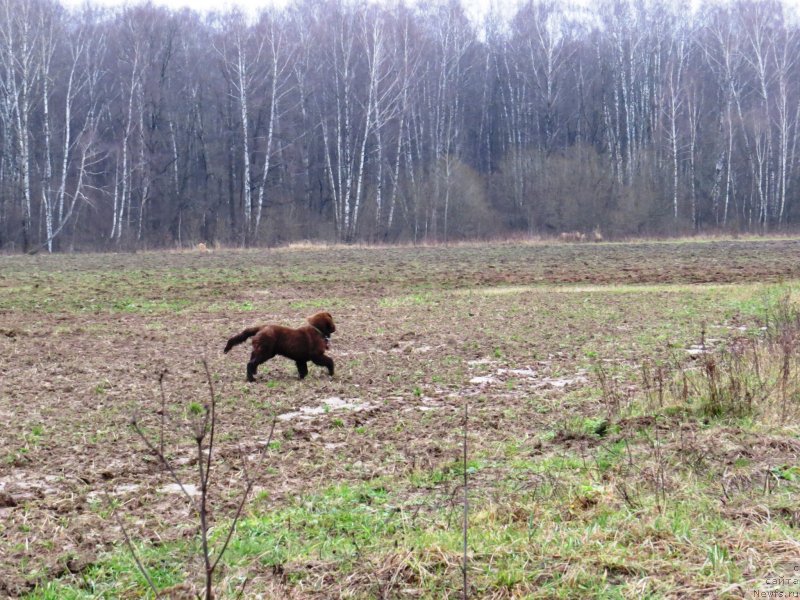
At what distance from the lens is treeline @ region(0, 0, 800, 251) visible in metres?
50.8

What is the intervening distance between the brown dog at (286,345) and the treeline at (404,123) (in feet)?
125

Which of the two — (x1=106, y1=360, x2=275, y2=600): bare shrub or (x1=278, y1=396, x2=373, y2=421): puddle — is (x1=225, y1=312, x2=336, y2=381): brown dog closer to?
(x1=278, y1=396, x2=373, y2=421): puddle

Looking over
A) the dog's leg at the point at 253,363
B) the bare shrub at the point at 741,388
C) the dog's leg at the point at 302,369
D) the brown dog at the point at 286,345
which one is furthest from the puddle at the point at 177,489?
the dog's leg at the point at 302,369

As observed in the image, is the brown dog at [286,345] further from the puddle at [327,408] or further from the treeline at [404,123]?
the treeline at [404,123]

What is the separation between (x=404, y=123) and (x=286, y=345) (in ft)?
164

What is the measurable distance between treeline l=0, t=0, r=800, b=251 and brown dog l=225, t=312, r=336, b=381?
38.1 m

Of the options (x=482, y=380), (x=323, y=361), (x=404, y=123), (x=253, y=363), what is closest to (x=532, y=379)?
(x=482, y=380)

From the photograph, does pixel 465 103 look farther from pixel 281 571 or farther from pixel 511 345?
pixel 281 571

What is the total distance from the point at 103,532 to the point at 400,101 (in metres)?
51.1

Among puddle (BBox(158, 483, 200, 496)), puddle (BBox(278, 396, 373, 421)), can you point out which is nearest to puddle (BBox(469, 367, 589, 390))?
puddle (BBox(278, 396, 373, 421))

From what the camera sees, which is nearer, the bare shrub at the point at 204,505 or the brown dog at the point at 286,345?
the bare shrub at the point at 204,505

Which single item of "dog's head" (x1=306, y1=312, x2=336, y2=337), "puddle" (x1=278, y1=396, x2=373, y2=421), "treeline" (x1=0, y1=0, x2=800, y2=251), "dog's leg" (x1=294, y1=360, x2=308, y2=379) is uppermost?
"treeline" (x1=0, y1=0, x2=800, y2=251)

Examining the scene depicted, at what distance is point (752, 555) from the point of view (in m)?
3.95

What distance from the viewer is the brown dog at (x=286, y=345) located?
9.84m
